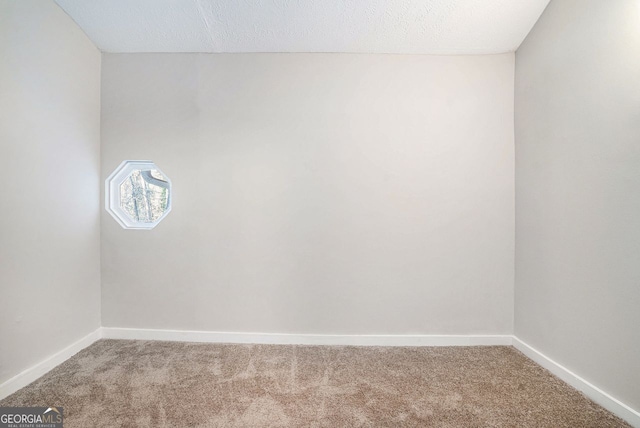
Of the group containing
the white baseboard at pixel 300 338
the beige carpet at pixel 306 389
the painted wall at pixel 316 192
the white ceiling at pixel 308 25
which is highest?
the white ceiling at pixel 308 25

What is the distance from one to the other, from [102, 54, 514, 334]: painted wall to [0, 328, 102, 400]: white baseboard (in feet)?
0.58

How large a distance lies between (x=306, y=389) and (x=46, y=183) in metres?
1.92

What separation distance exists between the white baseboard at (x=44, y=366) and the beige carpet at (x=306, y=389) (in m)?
0.04

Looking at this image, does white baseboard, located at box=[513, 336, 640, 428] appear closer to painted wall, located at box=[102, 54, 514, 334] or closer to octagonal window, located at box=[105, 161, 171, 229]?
painted wall, located at box=[102, 54, 514, 334]

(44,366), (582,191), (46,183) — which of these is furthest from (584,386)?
(46,183)

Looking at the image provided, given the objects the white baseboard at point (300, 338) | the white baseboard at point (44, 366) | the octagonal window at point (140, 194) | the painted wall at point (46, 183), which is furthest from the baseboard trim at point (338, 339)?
the octagonal window at point (140, 194)

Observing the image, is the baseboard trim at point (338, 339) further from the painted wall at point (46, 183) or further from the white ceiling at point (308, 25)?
the white ceiling at point (308, 25)

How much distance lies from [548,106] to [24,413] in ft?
10.4

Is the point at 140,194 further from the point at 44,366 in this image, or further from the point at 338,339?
the point at 338,339

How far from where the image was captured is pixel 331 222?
6.80 feet

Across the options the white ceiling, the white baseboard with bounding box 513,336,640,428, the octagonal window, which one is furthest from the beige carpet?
the white ceiling

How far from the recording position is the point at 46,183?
5.63 ft

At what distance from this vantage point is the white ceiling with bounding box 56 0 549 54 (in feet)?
5.72

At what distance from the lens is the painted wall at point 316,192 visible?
204cm
